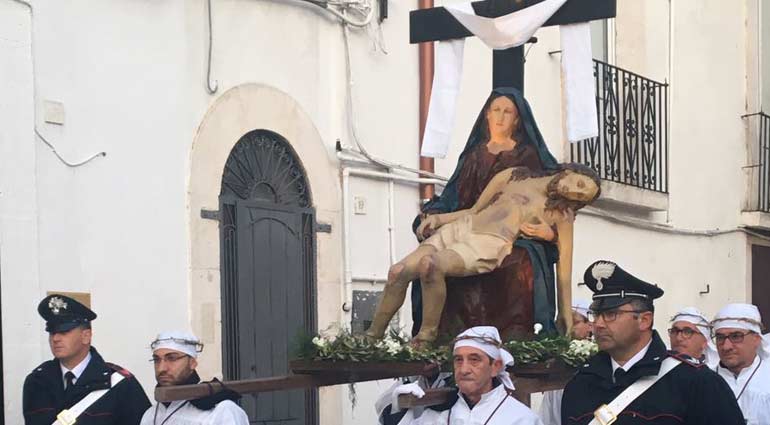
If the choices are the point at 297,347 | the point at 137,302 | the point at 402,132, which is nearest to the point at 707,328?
the point at 297,347

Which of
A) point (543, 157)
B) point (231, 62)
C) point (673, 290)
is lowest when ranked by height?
point (673, 290)

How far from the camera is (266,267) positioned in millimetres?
10000

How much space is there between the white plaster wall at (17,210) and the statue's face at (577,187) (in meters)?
3.16

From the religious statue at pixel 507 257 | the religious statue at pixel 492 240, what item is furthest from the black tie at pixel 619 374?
the religious statue at pixel 492 240

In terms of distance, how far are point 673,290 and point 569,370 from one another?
8958 millimetres

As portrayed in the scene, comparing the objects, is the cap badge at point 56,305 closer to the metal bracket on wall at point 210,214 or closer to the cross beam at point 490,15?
the cross beam at point 490,15

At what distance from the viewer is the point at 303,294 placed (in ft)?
34.1

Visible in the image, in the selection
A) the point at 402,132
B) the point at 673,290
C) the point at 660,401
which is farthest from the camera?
the point at 673,290

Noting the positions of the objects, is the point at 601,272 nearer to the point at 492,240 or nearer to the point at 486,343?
the point at 486,343

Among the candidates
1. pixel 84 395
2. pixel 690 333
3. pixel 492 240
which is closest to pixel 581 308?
pixel 690 333

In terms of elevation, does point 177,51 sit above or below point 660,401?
above

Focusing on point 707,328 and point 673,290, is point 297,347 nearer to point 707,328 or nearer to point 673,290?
point 707,328

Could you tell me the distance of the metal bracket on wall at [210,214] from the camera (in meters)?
9.48

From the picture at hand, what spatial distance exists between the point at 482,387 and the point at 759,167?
37.6 feet
